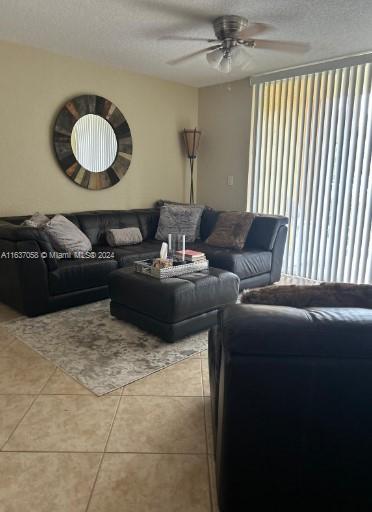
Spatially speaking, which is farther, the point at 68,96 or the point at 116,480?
the point at 68,96

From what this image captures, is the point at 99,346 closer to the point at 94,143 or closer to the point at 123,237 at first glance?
the point at 123,237

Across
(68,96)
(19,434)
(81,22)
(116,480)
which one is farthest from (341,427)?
(68,96)

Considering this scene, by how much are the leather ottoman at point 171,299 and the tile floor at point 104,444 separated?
38 cm

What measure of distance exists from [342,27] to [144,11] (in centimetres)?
160

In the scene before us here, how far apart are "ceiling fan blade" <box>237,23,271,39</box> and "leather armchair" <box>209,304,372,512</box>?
2.77 meters

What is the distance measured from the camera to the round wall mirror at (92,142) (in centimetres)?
408

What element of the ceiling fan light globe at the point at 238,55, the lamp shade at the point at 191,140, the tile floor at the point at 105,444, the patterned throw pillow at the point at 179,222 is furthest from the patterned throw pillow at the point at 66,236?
the lamp shade at the point at 191,140

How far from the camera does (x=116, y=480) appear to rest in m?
1.50

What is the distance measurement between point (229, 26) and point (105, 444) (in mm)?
3014

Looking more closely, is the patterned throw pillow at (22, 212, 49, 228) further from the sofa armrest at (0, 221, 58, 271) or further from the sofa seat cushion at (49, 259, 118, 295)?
the sofa seat cushion at (49, 259, 118, 295)

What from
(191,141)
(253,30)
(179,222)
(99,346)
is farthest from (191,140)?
(99,346)

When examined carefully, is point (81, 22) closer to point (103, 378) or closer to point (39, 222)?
point (39, 222)

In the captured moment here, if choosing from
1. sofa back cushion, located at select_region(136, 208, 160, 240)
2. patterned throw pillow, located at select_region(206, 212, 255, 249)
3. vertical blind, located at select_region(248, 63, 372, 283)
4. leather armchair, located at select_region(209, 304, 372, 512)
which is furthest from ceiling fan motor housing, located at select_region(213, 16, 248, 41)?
leather armchair, located at select_region(209, 304, 372, 512)

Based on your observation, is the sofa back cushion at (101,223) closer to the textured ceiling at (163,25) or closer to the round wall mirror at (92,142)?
the round wall mirror at (92,142)
